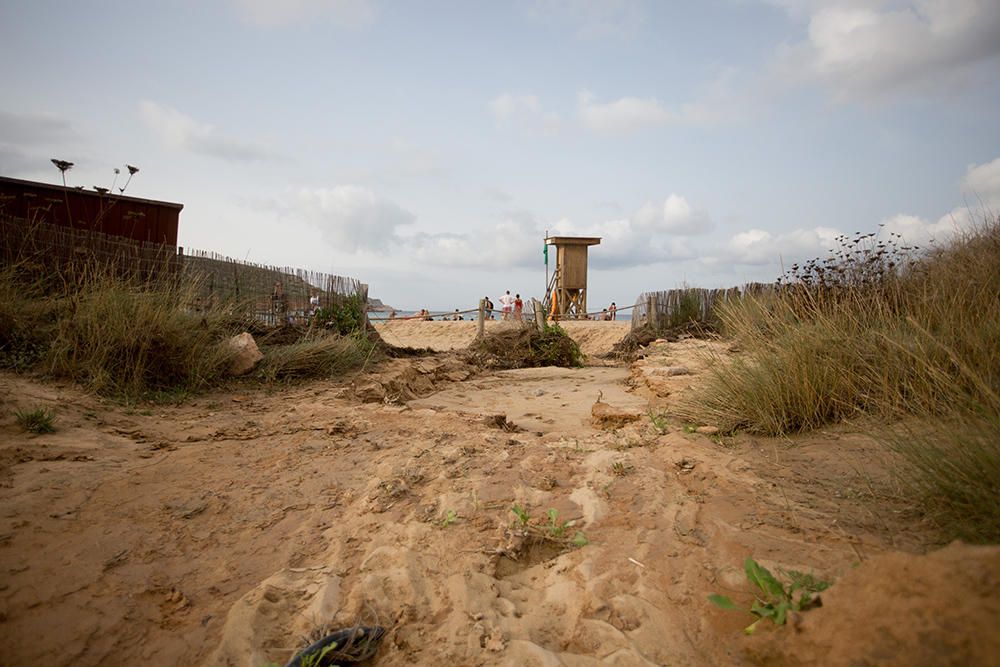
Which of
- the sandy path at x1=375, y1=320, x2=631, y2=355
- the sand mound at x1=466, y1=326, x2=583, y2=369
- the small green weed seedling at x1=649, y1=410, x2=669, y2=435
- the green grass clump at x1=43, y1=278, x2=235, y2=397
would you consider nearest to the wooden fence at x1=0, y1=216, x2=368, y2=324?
the green grass clump at x1=43, y1=278, x2=235, y2=397

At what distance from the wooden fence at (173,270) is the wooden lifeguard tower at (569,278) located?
30.0 feet

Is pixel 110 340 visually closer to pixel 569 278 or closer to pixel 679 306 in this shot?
pixel 679 306

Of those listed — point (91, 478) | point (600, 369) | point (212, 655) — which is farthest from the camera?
point (600, 369)

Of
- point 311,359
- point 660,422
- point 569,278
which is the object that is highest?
point 569,278

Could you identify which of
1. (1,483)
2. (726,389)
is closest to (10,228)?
(1,483)

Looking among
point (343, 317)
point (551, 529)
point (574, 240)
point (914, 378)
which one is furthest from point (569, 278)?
point (551, 529)

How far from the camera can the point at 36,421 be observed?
11.6ft

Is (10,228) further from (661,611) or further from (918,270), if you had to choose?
(918,270)

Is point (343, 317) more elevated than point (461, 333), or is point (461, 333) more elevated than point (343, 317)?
point (343, 317)

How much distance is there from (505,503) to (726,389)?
208 cm

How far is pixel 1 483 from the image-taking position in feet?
8.75

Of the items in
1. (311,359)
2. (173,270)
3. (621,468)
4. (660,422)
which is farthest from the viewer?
(173,270)

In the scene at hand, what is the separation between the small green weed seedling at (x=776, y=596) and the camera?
1526 millimetres

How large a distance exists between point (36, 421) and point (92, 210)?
789cm
